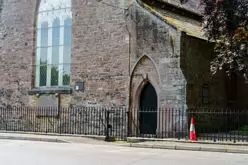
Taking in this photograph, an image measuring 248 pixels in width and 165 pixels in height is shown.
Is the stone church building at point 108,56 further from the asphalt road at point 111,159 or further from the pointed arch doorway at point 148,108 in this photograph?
the asphalt road at point 111,159

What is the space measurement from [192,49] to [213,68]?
1.83m

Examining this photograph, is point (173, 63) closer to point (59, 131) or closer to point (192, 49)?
point (192, 49)

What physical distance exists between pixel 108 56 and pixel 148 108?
3048 millimetres

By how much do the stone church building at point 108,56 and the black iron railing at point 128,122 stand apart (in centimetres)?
39

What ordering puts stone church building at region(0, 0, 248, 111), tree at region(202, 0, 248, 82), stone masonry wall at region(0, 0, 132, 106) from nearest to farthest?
tree at region(202, 0, 248, 82)
stone church building at region(0, 0, 248, 111)
stone masonry wall at region(0, 0, 132, 106)

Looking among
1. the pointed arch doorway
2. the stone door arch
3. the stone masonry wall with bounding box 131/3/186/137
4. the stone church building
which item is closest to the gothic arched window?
the stone church building

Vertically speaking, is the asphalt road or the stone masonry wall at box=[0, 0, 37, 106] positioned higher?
the stone masonry wall at box=[0, 0, 37, 106]

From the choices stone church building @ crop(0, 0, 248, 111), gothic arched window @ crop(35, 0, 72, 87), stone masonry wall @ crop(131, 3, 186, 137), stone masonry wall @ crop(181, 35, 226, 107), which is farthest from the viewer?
gothic arched window @ crop(35, 0, 72, 87)

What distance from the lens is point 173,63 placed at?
17438 millimetres

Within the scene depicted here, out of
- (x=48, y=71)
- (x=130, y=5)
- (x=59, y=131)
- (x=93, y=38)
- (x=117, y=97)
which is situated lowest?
(x=59, y=131)

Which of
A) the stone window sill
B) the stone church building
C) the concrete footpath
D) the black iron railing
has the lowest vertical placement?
the concrete footpath

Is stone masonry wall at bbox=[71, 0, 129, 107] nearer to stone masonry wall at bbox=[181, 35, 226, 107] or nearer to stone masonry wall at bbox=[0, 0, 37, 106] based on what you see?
stone masonry wall at bbox=[181, 35, 226, 107]

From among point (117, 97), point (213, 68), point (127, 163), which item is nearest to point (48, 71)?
point (117, 97)

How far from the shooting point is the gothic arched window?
70.5ft
